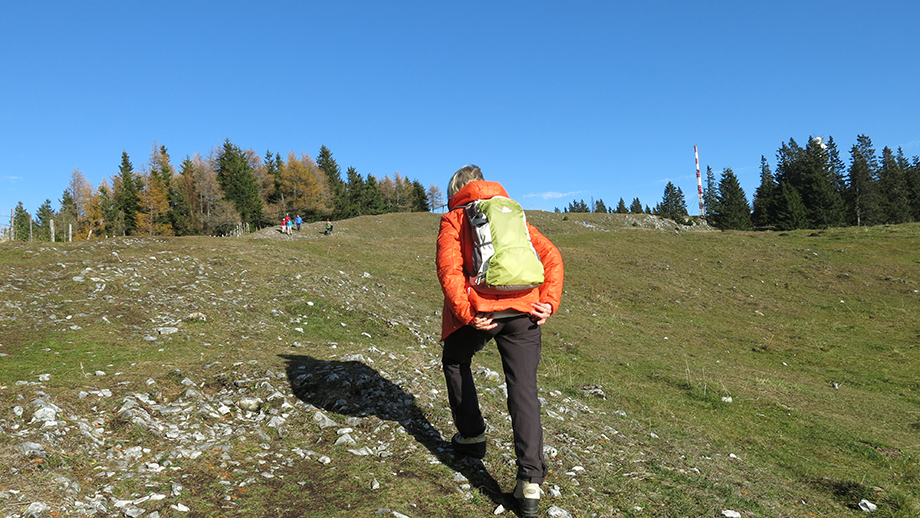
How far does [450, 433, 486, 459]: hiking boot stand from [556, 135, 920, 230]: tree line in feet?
278

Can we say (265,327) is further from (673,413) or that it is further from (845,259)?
(845,259)

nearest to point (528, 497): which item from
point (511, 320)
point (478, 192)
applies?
point (511, 320)

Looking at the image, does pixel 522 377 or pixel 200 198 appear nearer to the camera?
pixel 522 377

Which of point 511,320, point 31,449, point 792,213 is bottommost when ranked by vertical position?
point 31,449

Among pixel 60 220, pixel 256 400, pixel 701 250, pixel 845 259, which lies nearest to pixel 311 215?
pixel 60 220

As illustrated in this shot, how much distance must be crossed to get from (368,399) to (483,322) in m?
A: 3.30

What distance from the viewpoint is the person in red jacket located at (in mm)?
4465

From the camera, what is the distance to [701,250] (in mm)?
35531

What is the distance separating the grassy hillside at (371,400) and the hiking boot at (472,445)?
17 cm

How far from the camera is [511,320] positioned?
462 centimetres

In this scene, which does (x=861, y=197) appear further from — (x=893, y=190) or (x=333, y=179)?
(x=333, y=179)

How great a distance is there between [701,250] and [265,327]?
107 feet

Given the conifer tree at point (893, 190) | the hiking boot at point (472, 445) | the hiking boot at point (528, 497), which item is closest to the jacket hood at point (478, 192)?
the hiking boot at point (472, 445)

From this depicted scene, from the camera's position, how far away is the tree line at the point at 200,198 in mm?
82562
